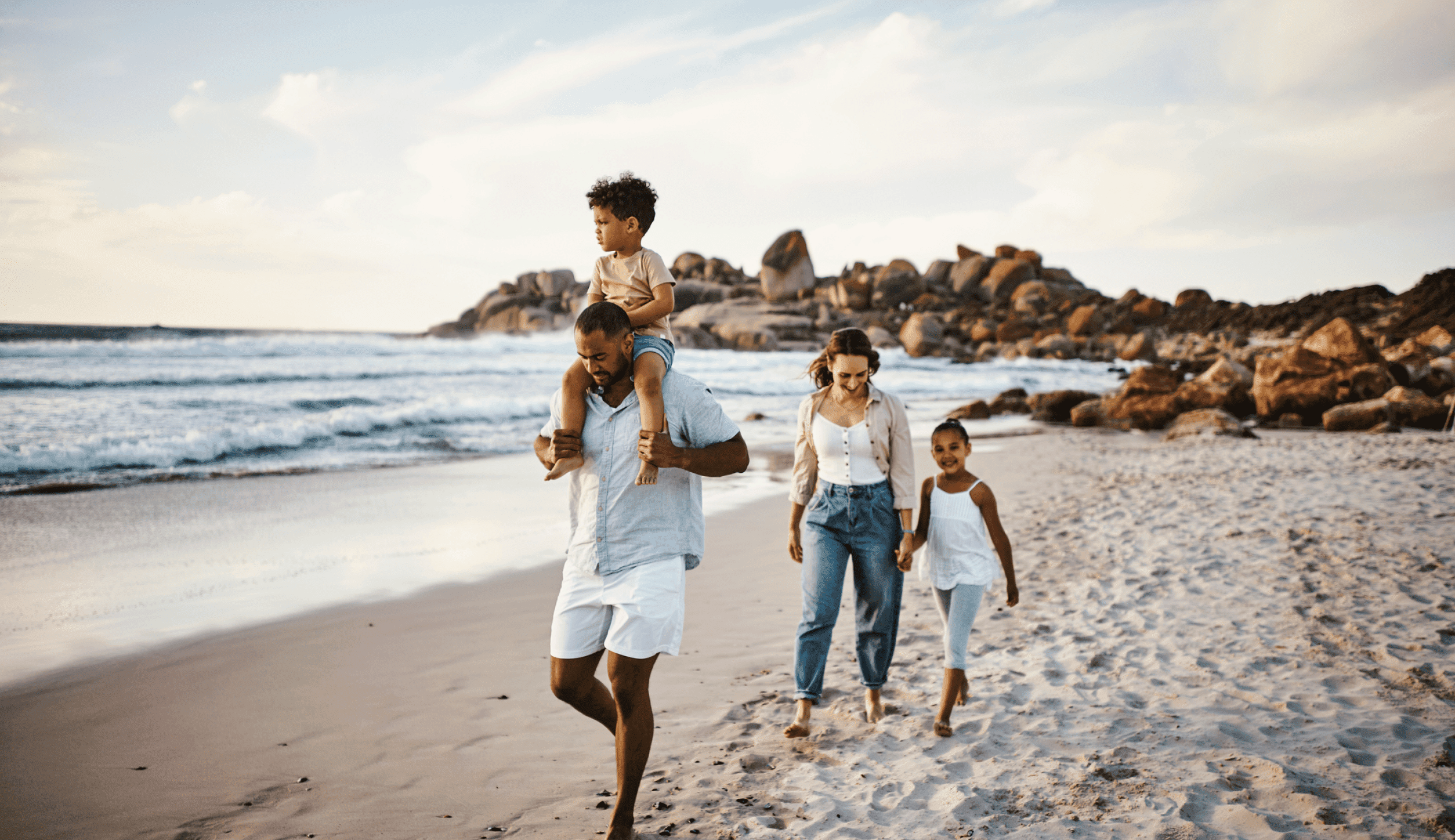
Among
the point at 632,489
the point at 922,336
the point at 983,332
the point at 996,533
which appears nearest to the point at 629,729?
the point at 632,489

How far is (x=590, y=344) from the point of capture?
8.58 feet

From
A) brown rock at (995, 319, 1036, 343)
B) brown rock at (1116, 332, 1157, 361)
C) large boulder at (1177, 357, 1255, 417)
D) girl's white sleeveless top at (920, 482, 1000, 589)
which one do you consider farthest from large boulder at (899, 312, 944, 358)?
girl's white sleeveless top at (920, 482, 1000, 589)

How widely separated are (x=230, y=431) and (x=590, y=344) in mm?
13732

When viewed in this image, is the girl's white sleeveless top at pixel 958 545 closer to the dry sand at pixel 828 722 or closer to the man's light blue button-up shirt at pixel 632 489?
the dry sand at pixel 828 722

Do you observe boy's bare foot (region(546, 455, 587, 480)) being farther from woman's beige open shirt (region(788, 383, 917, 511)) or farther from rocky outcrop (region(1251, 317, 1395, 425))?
rocky outcrop (region(1251, 317, 1395, 425))

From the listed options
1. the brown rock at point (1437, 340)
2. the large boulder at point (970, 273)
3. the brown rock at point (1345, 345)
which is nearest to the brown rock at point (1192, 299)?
the large boulder at point (970, 273)

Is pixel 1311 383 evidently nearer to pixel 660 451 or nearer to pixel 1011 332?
pixel 660 451

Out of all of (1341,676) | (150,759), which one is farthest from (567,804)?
(1341,676)

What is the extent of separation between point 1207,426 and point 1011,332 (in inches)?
1447

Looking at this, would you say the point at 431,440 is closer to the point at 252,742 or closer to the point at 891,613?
the point at 252,742

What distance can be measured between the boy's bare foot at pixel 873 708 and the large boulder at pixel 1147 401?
1539 cm

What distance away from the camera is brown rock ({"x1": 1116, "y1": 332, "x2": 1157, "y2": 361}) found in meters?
44.6

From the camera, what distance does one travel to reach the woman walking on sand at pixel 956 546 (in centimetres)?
377

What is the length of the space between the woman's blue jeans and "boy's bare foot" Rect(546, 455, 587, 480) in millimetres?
1527
